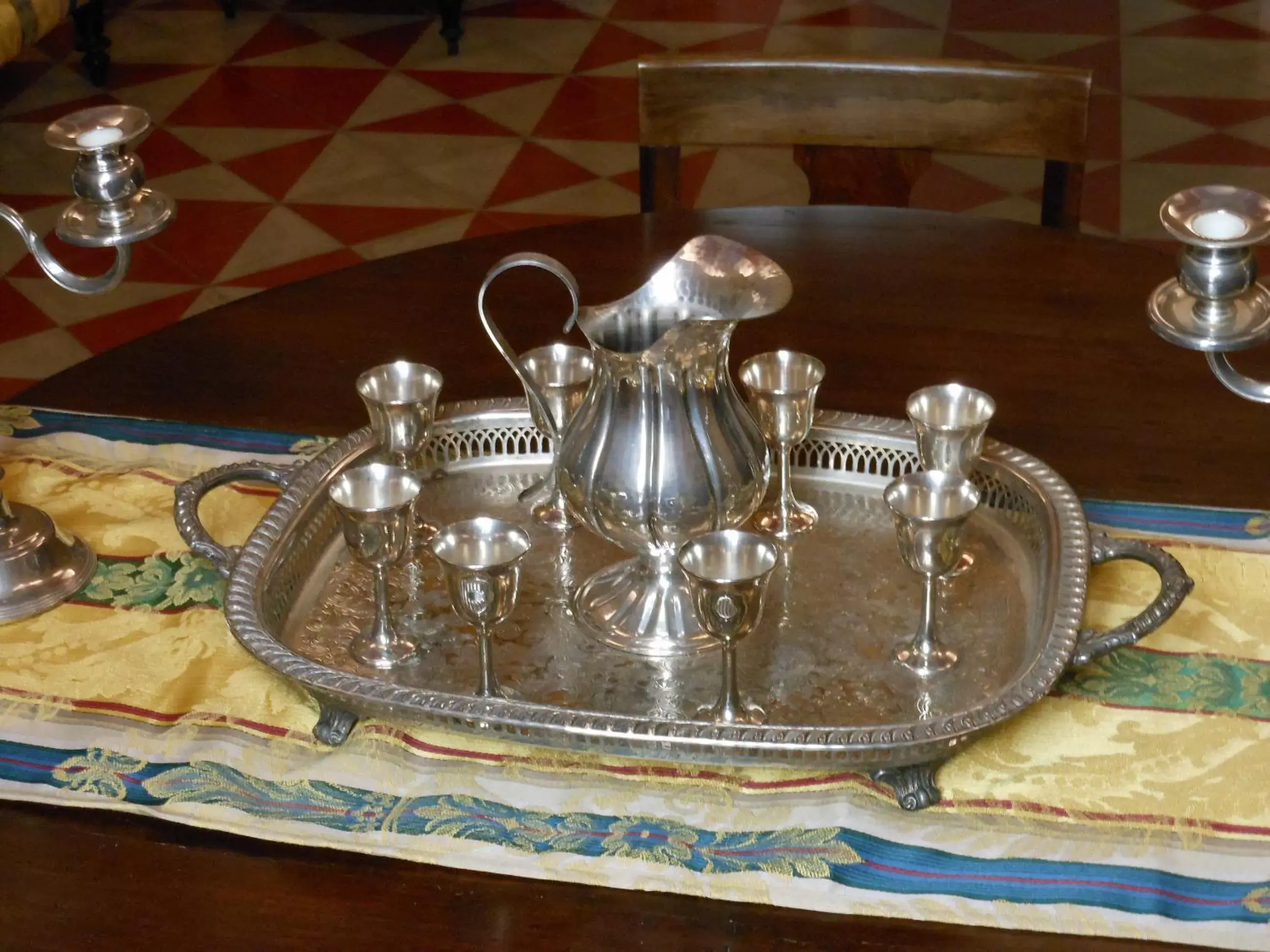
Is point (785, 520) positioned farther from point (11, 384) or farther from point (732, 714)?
point (11, 384)

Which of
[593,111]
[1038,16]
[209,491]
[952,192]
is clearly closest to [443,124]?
[593,111]

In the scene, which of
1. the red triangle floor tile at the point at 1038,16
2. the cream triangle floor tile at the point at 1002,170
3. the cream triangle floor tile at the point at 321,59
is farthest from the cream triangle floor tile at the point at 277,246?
the red triangle floor tile at the point at 1038,16

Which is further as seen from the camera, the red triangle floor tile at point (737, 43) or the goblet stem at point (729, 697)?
the red triangle floor tile at point (737, 43)

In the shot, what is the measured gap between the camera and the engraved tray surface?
0.83 m

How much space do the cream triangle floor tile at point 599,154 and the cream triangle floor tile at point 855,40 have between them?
1.73 ft

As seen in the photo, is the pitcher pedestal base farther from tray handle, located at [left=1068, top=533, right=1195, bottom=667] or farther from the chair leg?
the chair leg

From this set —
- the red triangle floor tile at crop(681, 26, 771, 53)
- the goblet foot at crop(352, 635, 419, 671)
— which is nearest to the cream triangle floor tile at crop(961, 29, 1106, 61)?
the red triangle floor tile at crop(681, 26, 771, 53)

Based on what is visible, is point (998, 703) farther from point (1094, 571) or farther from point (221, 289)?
point (221, 289)

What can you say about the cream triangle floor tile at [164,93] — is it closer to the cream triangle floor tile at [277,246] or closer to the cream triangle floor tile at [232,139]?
the cream triangle floor tile at [232,139]

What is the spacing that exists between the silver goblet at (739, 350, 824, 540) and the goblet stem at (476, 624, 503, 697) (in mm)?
241

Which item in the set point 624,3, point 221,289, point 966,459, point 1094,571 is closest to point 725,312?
point 966,459

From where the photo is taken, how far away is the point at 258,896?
787 millimetres

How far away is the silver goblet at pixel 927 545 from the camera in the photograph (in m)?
0.88

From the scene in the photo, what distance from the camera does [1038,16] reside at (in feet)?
12.0
